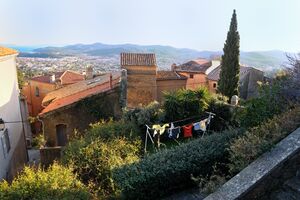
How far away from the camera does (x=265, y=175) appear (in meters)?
4.03

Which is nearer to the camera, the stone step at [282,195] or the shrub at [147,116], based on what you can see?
the stone step at [282,195]

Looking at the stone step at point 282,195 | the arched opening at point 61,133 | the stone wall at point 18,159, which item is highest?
the stone step at point 282,195

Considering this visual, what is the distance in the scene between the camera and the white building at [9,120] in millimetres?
12685

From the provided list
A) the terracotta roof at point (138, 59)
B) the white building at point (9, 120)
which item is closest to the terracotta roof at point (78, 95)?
the white building at point (9, 120)

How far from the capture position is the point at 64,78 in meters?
33.2

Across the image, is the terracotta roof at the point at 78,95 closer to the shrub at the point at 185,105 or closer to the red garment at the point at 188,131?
the shrub at the point at 185,105

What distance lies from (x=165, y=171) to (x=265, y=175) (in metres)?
2.57

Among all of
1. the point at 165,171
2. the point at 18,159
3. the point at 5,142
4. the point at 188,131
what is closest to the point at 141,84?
the point at 18,159

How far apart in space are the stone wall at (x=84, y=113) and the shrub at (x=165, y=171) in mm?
9791

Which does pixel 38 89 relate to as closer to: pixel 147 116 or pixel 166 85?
pixel 166 85

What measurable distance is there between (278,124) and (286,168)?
115 centimetres

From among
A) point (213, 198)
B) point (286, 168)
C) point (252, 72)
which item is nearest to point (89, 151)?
point (213, 198)

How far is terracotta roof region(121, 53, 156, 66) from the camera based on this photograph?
24641 mm

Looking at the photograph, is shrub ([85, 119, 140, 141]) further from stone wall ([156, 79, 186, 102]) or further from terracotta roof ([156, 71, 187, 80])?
terracotta roof ([156, 71, 187, 80])
